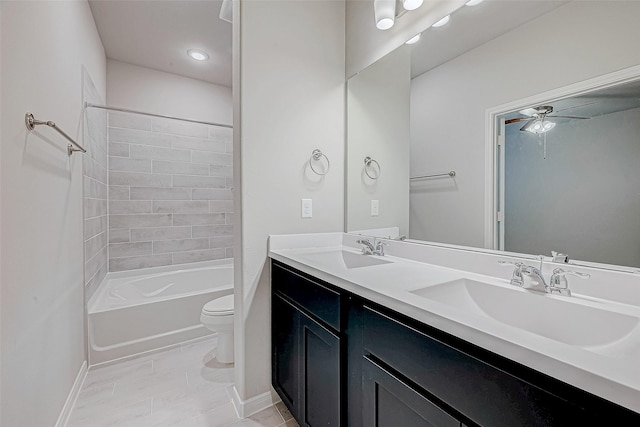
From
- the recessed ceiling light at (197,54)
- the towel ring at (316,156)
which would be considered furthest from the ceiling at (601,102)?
the recessed ceiling light at (197,54)

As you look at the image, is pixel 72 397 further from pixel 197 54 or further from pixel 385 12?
pixel 197 54

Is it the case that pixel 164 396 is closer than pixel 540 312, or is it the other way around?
pixel 540 312

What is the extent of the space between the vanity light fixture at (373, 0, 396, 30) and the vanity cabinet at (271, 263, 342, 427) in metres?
1.34

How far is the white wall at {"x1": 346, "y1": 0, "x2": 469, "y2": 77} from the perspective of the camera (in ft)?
4.47

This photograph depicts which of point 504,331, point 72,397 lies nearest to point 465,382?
point 504,331

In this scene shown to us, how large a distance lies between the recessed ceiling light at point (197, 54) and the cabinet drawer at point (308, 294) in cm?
233

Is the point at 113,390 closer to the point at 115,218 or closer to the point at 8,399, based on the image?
the point at 8,399

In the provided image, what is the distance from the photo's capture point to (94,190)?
2.35 metres

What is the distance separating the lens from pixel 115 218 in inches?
112

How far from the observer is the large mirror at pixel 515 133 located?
0.90m

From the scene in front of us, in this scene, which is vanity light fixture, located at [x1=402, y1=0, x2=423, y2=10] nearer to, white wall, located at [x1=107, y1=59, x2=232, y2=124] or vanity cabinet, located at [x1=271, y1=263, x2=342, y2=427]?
vanity cabinet, located at [x1=271, y1=263, x2=342, y2=427]

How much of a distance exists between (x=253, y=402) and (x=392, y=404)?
1090mm

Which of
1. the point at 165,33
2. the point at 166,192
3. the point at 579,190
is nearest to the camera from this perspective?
the point at 579,190

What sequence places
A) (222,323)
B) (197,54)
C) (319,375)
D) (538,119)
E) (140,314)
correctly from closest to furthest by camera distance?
(538,119) < (319,375) < (222,323) < (140,314) < (197,54)
